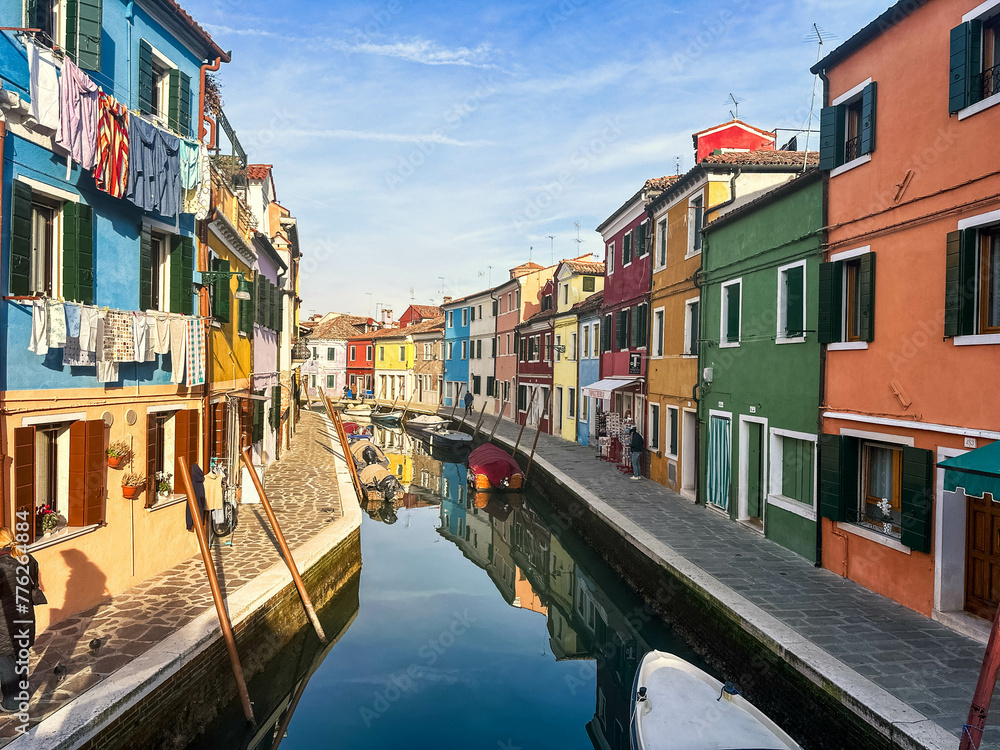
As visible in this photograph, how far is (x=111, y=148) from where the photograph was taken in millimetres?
8461

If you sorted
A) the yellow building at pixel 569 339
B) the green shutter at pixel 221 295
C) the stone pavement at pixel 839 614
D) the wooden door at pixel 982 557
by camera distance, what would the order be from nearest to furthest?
1. the stone pavement at pixel 839 614
2. the wooden door at pixel 982 557
3. the green shutter at pixel 221 295
4. the yellow building at pixel 569 339

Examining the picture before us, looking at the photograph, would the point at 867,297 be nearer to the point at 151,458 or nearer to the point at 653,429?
the point at 653,429

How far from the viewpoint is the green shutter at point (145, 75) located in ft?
32.8

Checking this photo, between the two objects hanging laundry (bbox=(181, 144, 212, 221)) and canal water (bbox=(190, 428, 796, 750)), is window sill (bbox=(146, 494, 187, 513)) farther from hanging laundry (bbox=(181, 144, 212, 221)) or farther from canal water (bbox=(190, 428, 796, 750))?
hanging laundry (bbox=(181, 144, 212, 221))

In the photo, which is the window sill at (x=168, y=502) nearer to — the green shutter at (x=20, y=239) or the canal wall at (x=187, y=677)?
the canal wall at (x=187, y=677)

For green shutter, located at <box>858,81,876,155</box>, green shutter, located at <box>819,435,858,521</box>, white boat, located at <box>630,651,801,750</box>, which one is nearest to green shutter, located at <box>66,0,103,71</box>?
white boat, located at <box>630,651,801,750</box>

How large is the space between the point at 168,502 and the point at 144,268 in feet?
12.1

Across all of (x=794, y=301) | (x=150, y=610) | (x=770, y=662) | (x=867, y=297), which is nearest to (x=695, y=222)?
(x=794, y=301)

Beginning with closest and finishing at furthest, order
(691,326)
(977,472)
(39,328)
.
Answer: (977,472)
(39,328)
(691,326)

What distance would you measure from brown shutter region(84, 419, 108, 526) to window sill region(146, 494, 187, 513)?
1.34 meters

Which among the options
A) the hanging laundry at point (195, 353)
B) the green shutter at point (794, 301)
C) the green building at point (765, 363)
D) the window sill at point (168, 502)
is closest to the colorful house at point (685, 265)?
the green building at point (765, 363)

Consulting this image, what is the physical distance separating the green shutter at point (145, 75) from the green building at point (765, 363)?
1073cm

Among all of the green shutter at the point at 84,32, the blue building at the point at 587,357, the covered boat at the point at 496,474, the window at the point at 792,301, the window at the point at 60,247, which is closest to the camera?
the window at the point at 60,247

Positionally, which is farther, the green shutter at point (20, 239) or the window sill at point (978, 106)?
the window sill at point (978, 106)
